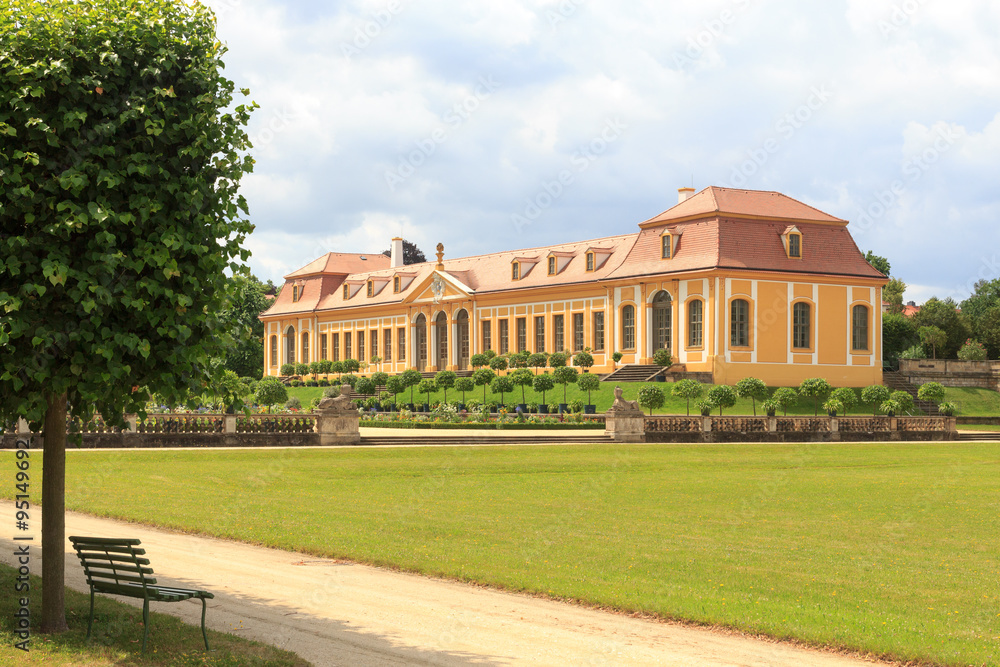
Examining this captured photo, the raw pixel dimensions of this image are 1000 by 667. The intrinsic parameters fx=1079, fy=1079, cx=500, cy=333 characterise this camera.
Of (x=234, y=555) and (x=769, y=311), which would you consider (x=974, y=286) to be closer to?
(x=769, y=311)

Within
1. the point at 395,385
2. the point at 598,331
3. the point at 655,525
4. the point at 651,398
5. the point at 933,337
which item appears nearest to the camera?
the point at 655,525

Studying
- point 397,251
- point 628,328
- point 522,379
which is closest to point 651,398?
point 522,379

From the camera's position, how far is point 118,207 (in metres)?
8.58

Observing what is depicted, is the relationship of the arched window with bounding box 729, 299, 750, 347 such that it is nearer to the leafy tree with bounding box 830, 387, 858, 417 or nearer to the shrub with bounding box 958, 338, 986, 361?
the leafy tree with bounding box 830, 387, 858, 417

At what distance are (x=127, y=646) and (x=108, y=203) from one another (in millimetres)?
3499

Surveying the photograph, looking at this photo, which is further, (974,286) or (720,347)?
(974,286)

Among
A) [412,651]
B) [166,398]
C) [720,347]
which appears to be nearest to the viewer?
[412,651]

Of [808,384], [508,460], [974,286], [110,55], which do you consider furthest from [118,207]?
[974,286]

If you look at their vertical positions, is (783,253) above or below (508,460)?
above

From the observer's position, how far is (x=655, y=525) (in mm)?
15906

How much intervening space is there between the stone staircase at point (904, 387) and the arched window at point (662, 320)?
12191 millimetres

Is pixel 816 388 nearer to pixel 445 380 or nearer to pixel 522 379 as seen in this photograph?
pixel 522 379

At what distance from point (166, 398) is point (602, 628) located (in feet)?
13.7

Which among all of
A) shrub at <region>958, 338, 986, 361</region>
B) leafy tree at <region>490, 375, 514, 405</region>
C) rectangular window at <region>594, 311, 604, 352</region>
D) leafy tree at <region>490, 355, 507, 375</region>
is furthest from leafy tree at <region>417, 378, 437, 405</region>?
shrub at <region>958, 338, 986, 361</region>
